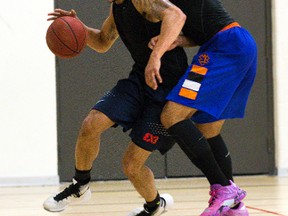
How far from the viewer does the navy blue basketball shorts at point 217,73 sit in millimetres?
3881

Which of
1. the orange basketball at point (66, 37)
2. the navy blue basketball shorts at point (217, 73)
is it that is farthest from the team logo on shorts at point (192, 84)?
the orange basketball at point (66, 37)

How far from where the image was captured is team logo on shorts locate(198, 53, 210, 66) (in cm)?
393

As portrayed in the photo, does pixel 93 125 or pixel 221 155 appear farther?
pixel 221 155

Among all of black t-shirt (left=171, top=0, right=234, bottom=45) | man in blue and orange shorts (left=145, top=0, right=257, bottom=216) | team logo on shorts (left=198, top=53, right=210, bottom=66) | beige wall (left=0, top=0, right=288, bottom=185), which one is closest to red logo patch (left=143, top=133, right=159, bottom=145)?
man in blue and orange shorts (left=145, top=0, right=257, bottom=216)

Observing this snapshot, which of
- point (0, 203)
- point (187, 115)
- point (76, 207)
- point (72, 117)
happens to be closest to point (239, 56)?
point (187, 115)

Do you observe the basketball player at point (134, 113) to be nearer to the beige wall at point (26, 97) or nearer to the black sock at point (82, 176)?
the black sock at point (82, 176)

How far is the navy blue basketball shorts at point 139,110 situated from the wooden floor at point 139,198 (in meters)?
0.85

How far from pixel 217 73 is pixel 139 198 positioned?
206 cm

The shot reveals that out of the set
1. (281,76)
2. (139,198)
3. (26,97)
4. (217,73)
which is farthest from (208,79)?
(281,76)

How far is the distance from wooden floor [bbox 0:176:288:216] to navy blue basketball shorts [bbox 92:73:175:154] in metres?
0.85

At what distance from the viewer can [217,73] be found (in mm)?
3904

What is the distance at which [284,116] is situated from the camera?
709 cm

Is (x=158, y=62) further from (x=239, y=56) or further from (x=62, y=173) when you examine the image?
(x=62, y=173)

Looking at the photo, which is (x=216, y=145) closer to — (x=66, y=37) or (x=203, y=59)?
(x=203, y=59)
